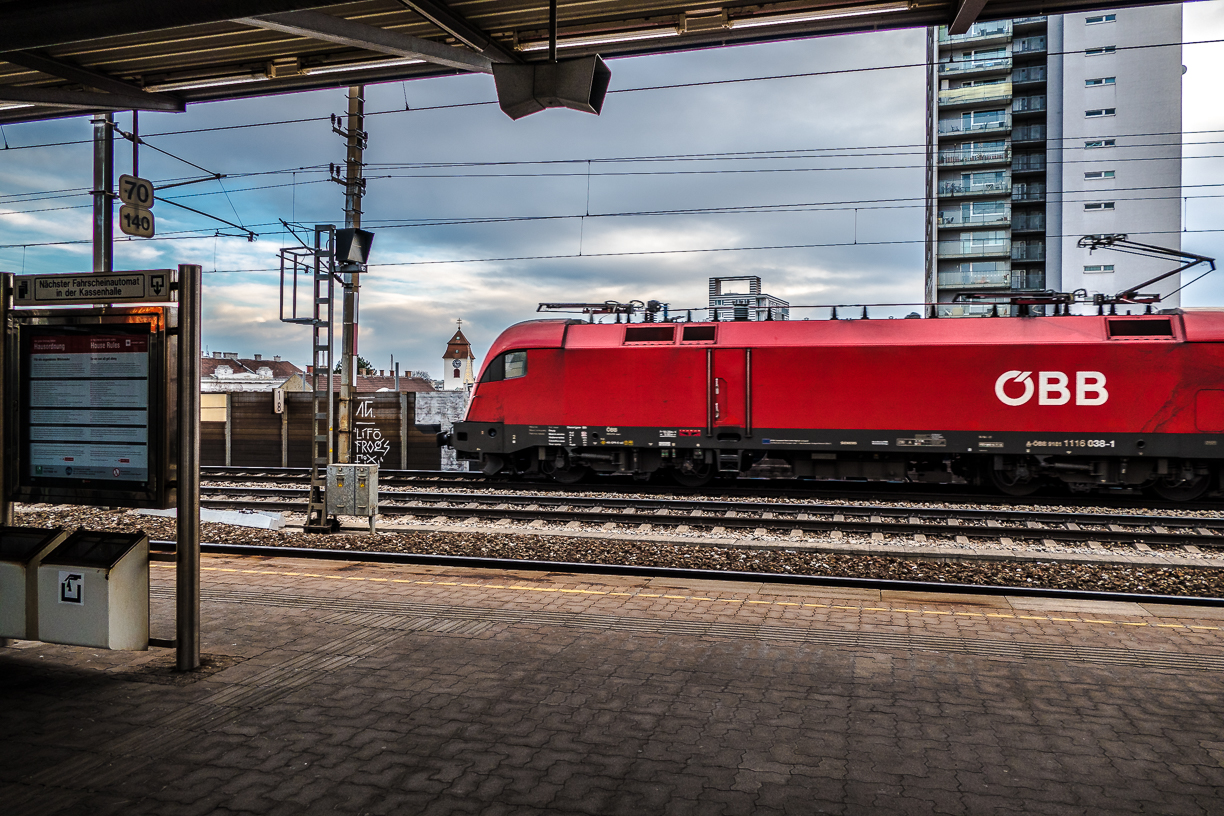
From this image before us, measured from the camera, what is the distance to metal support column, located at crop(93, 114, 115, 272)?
8672 mm

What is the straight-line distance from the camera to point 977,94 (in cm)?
5653

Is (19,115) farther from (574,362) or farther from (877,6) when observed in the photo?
(574,362)

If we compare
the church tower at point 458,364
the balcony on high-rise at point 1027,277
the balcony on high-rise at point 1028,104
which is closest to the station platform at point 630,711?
the church tower at point 458,364

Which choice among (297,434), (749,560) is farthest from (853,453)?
(297,434)

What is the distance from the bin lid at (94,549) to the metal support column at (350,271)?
17.9ft

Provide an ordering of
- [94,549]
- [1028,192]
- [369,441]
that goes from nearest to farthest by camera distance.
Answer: [94,549] < [369,441] < [1028,192]

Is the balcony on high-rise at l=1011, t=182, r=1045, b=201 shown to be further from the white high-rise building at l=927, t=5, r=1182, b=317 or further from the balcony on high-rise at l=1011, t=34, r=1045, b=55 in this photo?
the balcony on high-rise at l=1011, t=34, r=1045, b=55

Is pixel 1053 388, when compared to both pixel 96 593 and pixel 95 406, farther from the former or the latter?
pixel 96 593

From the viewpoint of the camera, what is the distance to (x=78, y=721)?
436 cm

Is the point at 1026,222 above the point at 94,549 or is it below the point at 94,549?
above

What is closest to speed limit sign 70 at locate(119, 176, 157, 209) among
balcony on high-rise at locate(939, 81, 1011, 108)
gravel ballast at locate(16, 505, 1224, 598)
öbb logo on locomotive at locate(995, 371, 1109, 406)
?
gravel ballast at locate(16, 505, 1224, 598)

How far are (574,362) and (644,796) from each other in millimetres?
13659

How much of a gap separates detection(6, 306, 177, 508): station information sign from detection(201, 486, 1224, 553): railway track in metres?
7.09

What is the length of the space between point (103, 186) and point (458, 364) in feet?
165
